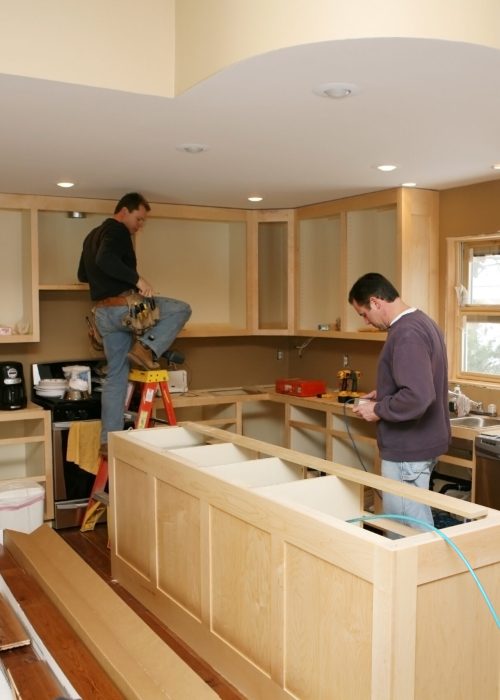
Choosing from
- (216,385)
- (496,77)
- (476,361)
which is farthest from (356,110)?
(216,385)

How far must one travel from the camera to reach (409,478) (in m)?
3.37

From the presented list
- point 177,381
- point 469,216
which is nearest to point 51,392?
point 177,381

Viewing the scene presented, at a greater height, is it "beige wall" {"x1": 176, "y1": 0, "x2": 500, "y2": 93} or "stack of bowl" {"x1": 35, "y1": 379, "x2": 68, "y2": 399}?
"beige wall" {"x1": 176, "y1": 0, "x2": 500, "y2": 93}

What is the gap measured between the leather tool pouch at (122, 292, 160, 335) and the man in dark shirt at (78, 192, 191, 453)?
0.04 metres

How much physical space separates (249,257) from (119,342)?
4.80 feet

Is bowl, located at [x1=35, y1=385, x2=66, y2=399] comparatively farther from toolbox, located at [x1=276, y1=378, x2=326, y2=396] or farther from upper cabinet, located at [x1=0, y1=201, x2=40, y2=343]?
toolbox, located at [x1=276, y1=378, x2=326, y2=396]

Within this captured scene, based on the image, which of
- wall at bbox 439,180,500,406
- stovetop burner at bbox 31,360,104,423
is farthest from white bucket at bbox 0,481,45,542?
wall at bbox 439,180,500,406

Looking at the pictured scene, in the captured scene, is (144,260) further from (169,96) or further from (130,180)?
(169,96)

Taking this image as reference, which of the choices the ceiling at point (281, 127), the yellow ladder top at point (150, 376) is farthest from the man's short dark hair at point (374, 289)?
the yellow ladder top at point (150, 376)

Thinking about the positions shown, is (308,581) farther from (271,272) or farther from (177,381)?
(271,272)

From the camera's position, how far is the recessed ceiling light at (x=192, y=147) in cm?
346

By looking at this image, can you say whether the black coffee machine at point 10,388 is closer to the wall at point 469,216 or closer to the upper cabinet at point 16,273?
the upper cabinet at point 16,273

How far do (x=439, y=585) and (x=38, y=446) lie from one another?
359 cm

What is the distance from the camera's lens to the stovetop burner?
491 centimetres
